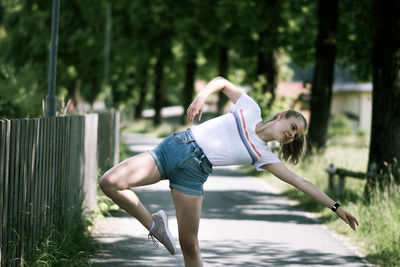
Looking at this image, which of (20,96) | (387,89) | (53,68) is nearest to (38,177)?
(53,68)

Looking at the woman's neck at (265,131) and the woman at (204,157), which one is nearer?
the woman at (204,157)

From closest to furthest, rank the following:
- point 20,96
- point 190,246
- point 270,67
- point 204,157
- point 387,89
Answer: point 204,157 → point 190,246 → point 387,89 → point 20,96 → point 270,67

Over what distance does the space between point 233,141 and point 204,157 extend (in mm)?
225

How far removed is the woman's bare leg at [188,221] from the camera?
5145mm

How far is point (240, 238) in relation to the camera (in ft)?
30.6

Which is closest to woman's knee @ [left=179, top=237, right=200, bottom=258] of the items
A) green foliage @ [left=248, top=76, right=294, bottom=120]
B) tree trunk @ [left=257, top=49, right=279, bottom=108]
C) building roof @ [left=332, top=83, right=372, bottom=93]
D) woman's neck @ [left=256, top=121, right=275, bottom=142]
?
woman's neck @ [left=256, top=121, right=275, bottom=142]

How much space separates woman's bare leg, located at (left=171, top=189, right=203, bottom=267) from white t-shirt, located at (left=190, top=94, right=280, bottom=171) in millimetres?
317

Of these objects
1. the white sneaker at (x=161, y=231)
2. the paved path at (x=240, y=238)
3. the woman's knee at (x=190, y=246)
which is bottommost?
the paved path at (x=240, y=238)

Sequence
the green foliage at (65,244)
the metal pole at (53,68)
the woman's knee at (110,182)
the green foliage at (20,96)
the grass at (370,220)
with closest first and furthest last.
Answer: the woman's knee at (110,182) < the green foliage at (65,244) < the grass at (370,220) < the metal pole at (53,68) < the green foliage at (20,96)

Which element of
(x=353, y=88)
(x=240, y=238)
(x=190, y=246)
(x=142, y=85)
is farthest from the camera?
(x=353, y=88)

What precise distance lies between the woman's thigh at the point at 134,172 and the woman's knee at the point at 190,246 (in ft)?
2.17

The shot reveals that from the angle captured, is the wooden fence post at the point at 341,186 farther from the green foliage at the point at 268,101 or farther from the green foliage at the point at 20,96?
the green foliage at the point at 268,101

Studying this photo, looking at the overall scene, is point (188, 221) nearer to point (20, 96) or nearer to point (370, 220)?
point (370, 220)

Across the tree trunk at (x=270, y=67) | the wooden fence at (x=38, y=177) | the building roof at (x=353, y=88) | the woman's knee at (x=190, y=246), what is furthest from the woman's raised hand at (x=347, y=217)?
the building roof at (x=353, y=88)
